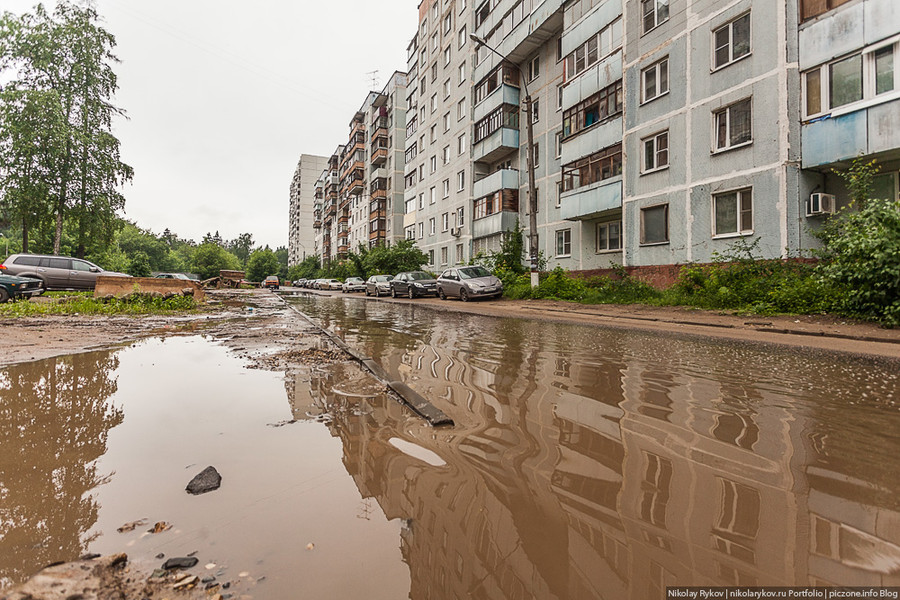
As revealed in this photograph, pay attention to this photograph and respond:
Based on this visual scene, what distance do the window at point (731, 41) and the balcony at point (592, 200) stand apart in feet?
17.3

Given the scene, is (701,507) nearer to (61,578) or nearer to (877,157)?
(61,578)

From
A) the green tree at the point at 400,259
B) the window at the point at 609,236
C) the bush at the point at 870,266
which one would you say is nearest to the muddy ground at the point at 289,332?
the bush at the point at 870,266

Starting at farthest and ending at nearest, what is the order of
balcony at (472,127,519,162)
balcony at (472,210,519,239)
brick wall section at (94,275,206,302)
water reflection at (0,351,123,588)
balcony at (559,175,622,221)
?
balcony at (472,127,519,162) < balcony at (472,210,519,239) < balcony at (559,175,622,221) < brick wall section at (94,275,206,302) < water reflection at (0,351,123,588)

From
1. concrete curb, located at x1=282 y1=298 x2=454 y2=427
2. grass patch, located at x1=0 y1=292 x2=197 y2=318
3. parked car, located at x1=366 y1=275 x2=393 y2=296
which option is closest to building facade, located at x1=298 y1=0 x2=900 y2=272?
parked car, located at x1=366 y1=275 x2=393 y2=296

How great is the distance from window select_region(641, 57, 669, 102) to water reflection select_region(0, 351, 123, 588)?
1986 centimetres

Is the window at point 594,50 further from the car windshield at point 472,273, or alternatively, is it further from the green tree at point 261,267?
the green tree at point 261,267

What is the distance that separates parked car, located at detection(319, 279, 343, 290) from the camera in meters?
46.6

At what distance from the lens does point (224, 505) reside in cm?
202

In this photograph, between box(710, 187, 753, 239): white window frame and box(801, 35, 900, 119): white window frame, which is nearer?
box(801, 35, 900, 119): white window frame

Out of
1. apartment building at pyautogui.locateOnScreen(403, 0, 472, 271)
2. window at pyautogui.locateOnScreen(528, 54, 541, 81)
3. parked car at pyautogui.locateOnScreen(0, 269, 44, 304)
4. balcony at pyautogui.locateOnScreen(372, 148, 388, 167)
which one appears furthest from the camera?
balcony at pyautogui.locateOnScreen(372, 148, 388, 167)

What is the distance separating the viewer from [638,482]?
7.20ft

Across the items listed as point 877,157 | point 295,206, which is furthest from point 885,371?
point 295,206

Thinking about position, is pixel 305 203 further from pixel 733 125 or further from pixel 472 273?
pixel 733 125

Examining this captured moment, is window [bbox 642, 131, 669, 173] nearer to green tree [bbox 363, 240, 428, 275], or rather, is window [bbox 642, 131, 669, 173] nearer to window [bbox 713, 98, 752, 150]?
window [bbox 713, 98, 752, 150]
